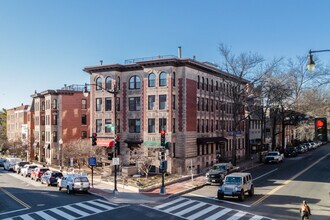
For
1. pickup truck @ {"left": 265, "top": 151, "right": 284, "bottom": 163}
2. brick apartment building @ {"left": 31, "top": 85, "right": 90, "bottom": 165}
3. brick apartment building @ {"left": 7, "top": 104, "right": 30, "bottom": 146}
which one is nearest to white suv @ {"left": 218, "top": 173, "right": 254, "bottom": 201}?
pickup truck @ {"left": 265, "top": 151, "right": 284, "bottom": 163}

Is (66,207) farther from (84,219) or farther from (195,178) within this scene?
(195,178)

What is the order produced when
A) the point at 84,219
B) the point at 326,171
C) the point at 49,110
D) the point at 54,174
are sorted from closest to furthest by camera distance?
1. the point at 84,219
2. the point at 54,174
3. the point at 326,171
4. the point at 49,110

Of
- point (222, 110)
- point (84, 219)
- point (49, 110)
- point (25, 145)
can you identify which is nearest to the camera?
point (84, 219)

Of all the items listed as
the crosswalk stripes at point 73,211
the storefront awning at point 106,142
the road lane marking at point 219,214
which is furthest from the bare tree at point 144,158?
the road lane marking at point 219,214

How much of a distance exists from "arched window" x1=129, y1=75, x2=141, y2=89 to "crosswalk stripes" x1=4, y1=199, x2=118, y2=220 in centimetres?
2463

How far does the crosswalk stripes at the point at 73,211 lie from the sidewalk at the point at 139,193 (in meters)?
1.83

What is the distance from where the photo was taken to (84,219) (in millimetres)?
22656

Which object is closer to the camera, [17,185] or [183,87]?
[17,185]

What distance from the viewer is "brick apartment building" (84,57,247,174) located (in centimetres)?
4700

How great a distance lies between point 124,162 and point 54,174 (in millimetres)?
12990

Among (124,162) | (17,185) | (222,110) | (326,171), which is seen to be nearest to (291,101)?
(222,110)

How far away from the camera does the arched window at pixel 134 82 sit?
2009 inches

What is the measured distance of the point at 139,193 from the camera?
3238 centimetres

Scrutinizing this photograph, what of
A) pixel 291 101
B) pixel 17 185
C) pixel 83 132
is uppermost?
pixel 291 101
